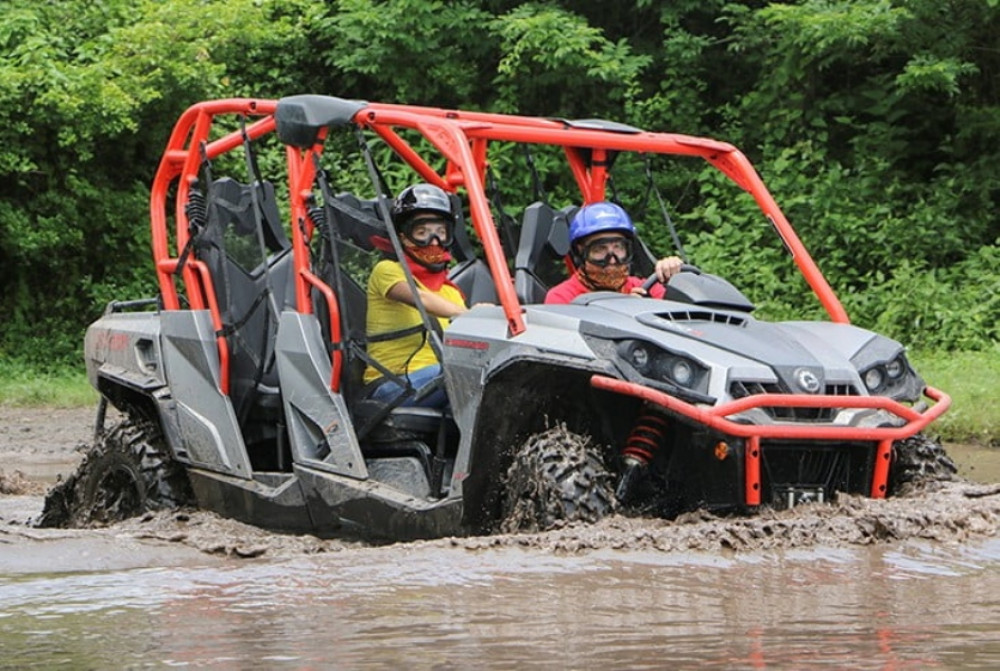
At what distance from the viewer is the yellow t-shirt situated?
7.73 metres

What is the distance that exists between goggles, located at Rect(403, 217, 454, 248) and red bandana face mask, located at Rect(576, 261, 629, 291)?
2.00ft

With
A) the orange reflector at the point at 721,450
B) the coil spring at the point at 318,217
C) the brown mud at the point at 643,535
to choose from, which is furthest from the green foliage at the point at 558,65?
the orange reflector at the point at 721,450

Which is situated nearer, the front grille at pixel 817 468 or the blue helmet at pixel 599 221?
the front grille at pixel 817 468

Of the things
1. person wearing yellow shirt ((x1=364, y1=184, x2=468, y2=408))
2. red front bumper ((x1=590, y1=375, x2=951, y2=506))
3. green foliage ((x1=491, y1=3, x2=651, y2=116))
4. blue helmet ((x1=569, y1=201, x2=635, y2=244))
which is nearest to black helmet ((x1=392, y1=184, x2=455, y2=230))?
person wearing yellow shirt ((x1=364, y1=184, x2=468, y2=408))

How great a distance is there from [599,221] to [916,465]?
1649mm

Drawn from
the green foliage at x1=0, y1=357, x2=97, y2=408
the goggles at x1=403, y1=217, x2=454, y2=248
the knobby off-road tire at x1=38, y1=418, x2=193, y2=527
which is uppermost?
the goggles at x1=403, y1=217, x2=454, y2=248

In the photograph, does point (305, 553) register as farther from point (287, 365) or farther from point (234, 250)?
point (234, 250)

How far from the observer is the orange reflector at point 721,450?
6281 mm

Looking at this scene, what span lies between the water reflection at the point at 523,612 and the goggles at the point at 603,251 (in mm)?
1668

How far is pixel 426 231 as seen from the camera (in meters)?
7.83

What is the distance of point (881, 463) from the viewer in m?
6.52

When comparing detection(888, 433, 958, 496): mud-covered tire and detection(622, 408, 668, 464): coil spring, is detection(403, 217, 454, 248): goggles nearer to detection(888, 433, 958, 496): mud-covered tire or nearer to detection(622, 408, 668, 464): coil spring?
detection(622, 408, 668, 464): coil spring

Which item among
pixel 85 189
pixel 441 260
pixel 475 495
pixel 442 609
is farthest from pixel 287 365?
pixel 85 189

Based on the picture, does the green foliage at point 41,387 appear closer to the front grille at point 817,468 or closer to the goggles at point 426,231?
the goggles at point 426,231
